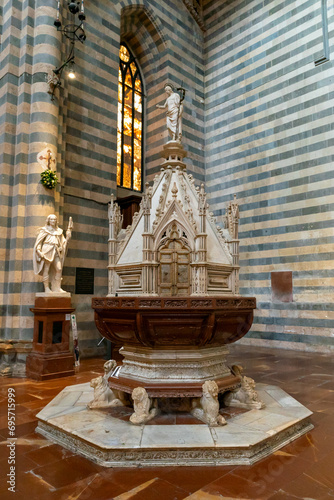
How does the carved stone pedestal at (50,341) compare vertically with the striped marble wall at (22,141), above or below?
below

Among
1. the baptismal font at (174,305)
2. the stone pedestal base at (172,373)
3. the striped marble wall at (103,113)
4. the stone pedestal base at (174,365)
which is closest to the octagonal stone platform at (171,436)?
the baptismal font at (174,305)

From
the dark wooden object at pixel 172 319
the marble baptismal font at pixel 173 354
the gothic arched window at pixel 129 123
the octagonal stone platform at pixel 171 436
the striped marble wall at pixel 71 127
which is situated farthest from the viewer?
the gothic arched window at pixel 129 123

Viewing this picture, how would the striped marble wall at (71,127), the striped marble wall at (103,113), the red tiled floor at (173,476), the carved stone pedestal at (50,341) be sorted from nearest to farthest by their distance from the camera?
the red tiled floor at (173,476) < the carved stone pedestal at (50,341) < the striped marble wall at (71,127) < the striped marble wall at (103,113)

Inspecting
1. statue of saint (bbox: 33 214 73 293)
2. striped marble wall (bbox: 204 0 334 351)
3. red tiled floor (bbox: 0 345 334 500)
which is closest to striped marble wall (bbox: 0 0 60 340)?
statue of saint (bbox: 33 214 73 293)

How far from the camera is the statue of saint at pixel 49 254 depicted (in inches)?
295

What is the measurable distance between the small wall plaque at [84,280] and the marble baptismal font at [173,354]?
162 inches

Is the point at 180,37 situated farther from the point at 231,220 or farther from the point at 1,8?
the point at 231,220

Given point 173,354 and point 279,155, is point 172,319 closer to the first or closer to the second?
point 173,354

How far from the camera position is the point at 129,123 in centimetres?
1305

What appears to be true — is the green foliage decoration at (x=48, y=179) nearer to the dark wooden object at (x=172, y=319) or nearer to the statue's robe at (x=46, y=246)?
the statue's robe at (x=46, y=246)

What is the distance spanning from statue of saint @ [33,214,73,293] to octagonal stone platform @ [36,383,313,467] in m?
3.50

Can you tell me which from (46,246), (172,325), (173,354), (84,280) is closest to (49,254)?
(46,246)

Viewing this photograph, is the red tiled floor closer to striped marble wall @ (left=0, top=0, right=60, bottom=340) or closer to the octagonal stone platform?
the octagonal stone platform

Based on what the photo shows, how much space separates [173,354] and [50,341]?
3.74 m
